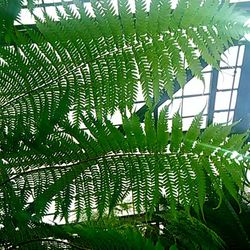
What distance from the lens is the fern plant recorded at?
1.12 metres

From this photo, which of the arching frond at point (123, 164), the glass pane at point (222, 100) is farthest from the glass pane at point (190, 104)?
the arching frond at point (123, 164)

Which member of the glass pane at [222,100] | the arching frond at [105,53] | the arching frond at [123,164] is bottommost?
the arching frond at [123,164]

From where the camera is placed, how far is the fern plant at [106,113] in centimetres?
112

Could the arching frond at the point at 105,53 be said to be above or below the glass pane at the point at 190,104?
below

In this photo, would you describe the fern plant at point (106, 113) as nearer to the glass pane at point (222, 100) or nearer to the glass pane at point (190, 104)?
the glass pane at point (190, 104)

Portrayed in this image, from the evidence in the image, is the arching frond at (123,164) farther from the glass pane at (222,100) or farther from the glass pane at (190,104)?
the glass pane at (222,100)

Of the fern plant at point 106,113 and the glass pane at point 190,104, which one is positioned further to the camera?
the glass pane at point 190,104

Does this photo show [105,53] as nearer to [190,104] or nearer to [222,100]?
[190,104]

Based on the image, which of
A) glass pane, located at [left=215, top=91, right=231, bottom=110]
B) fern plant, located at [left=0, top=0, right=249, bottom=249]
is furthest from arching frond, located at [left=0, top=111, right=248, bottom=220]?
glass pane, located at [left=215, top=91, right=231, bottom=110]

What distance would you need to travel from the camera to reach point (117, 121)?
382 cm

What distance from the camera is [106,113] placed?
1200 mm

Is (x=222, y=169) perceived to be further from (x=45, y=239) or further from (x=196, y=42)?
(x=45, y=239)

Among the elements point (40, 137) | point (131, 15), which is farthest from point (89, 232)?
point (131, 15)

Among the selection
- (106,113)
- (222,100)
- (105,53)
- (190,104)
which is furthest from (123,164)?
(222,100)
